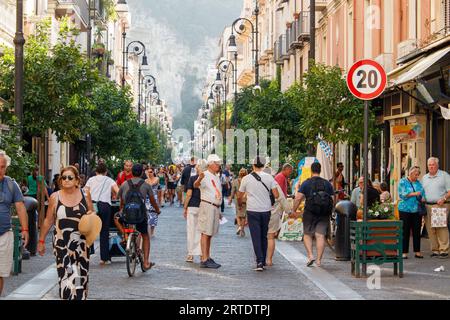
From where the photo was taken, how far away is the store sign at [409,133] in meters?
30.3

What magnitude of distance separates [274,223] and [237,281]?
3.76 meters

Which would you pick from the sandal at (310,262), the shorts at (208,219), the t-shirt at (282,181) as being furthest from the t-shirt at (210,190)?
the t-shirt at (282,181)

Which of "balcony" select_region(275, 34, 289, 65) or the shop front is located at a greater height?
"balcony" select_region(275, 34, 289, 65)

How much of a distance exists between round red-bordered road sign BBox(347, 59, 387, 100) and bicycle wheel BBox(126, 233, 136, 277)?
393cm

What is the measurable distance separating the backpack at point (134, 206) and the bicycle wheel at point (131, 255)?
369 mm

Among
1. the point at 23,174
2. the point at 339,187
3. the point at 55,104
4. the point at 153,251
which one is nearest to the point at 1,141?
the point at 23,174

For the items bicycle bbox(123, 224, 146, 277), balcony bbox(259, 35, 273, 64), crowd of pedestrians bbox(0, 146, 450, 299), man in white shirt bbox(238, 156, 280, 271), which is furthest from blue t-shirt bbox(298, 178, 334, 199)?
balcony bbox(259, 35, 273, 64)

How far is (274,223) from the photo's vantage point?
800 inches

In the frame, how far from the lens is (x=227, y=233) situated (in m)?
30.7

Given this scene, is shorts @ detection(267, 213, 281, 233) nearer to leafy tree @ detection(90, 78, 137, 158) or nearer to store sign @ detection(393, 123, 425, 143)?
store sign @ detection(393, 123, 425, 143)

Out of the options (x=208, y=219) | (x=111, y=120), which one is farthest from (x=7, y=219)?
(x=111, y=120)

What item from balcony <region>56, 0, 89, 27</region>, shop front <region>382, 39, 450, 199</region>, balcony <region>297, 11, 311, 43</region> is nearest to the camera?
shop front <region>382, 39, 450, 199</region>

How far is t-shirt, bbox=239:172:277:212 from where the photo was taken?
62.5ft
